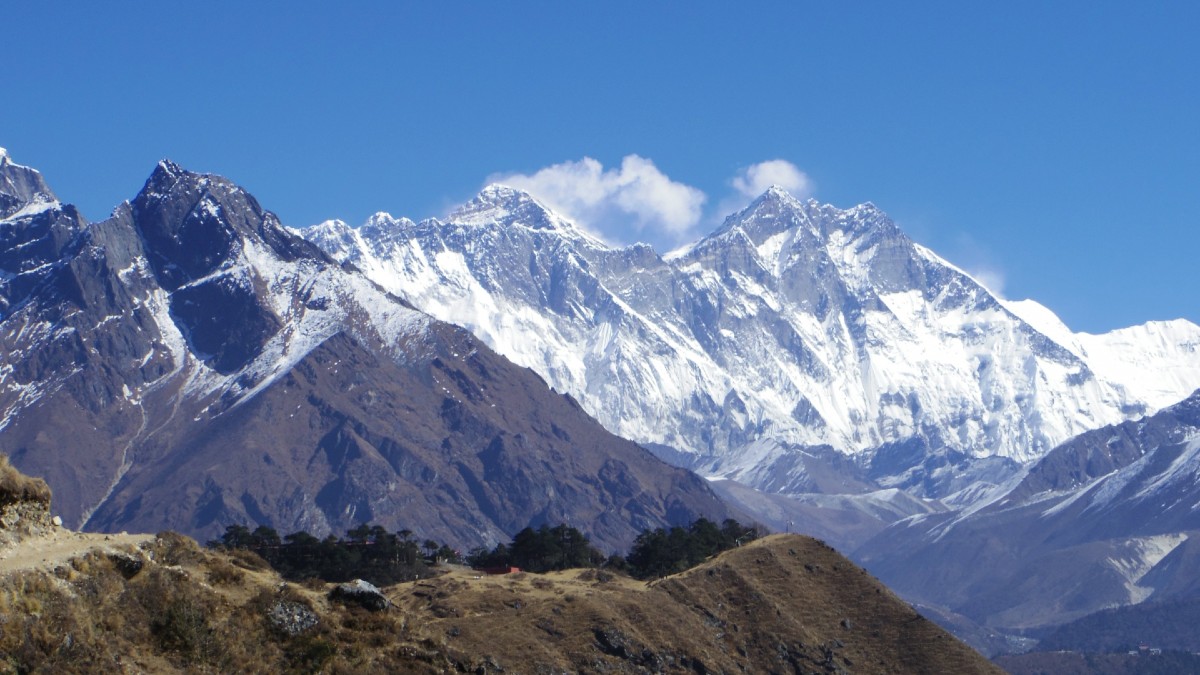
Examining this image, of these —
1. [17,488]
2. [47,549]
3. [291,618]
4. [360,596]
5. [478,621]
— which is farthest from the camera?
[478,621]

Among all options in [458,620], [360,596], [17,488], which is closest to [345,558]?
[458,620]

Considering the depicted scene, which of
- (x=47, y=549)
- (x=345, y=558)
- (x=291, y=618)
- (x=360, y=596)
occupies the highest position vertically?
(x=345, y=558)

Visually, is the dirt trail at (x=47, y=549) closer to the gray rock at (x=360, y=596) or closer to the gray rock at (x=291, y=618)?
the gray rock at (x=291, y=618)

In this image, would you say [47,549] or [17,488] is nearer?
[17,488]

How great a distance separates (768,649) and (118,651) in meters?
102

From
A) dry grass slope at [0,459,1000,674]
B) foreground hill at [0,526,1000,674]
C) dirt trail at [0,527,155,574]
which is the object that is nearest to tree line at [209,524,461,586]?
dry grass slope at [0,459,1000,674]

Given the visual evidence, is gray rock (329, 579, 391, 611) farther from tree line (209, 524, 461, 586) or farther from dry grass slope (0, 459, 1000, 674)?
tree line (209, 524, 461, 586)

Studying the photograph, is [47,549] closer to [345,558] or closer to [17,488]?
[17,488]

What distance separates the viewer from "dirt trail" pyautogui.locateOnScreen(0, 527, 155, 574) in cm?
6181

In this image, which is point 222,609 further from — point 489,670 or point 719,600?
point 719,600

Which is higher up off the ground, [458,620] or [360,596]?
[458,620]

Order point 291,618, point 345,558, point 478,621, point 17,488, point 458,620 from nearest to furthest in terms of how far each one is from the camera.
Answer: point 17,488 → point 291,618 → point 458,620 → point 478,621 → point 345,558

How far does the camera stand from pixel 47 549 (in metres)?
64.1

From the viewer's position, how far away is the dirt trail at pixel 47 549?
61.8 meters
